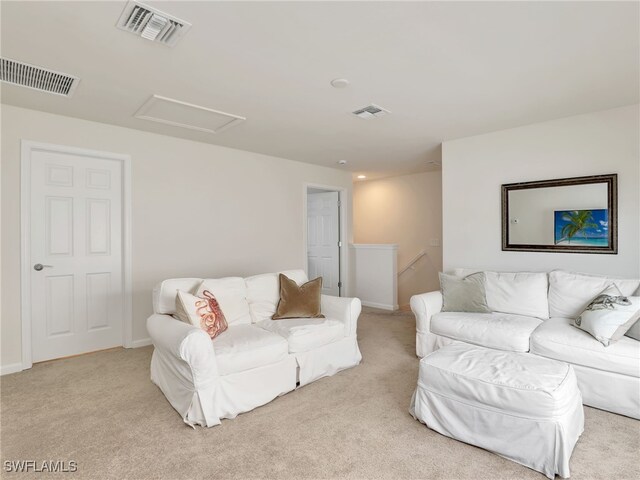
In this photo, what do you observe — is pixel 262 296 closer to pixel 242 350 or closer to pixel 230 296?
pixel 230 296

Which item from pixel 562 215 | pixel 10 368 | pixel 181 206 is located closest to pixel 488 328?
pixel 562 215

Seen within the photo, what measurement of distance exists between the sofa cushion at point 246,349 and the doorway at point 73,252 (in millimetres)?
1800

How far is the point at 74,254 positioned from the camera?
3.49 metres

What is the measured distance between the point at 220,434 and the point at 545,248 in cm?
338

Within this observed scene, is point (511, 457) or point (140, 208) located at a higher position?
point (140, 208)

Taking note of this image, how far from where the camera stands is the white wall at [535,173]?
3129 millimetres

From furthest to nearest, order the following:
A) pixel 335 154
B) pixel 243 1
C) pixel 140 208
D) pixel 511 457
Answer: pixel 335 154 < pixel 140 208 < pixel 511 457 < pixel 243 1

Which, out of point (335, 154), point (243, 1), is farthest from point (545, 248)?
point (243, 1)

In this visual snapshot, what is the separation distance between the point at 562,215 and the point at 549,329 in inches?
53.1

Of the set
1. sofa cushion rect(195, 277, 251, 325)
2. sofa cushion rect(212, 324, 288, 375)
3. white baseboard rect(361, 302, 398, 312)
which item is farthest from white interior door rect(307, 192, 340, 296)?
sofa cushion rect(212, 324, 288, 375)

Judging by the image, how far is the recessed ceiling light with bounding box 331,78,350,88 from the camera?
2.54 metres

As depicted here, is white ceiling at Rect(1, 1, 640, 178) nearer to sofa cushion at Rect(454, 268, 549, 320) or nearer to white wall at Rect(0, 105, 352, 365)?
white wall at Rect(0, 105, 352, 365)

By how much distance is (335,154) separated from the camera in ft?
15.7

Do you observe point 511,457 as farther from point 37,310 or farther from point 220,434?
point 37,310
